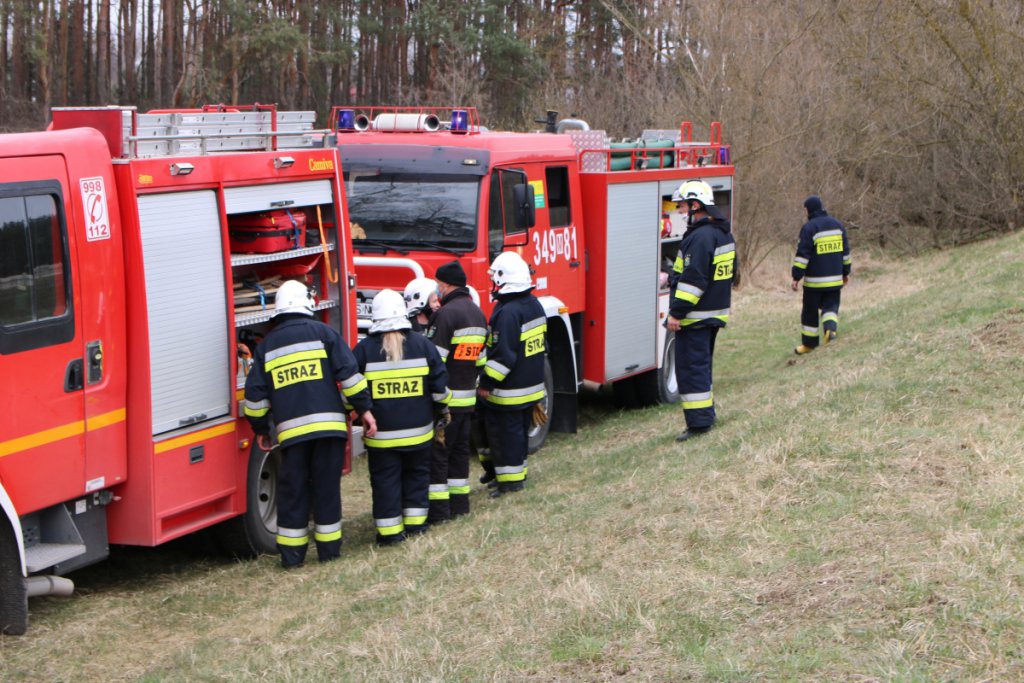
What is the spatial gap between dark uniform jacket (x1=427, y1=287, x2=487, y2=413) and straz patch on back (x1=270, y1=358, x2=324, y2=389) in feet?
4.19

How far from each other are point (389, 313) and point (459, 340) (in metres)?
0.87

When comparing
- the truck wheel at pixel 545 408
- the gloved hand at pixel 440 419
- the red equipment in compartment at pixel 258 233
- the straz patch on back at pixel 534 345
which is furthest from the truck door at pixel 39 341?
the truck wheel at pixel 545 408

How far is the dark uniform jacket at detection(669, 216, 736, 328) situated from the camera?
8.52 m

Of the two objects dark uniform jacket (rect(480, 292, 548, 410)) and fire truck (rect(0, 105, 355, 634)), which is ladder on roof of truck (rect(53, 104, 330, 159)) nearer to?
fire truck (rect(0, 105, 355, 634))

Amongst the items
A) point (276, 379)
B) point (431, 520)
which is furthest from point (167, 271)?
point (431, 520)

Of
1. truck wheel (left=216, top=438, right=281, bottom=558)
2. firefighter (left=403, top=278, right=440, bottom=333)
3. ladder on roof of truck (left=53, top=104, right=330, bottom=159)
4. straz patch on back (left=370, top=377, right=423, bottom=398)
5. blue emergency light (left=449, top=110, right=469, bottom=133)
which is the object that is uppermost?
blue emergency light (left=449, top=110, right=469, bottom=133)

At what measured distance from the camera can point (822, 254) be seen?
12.6 m

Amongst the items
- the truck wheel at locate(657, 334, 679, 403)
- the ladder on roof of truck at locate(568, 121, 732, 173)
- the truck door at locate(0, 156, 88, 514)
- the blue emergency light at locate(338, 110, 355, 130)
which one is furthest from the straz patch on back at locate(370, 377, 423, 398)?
the truck wheel at locate(657, 334, 679, 403)

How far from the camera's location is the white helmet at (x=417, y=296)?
774cm

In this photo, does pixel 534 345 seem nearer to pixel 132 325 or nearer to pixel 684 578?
pixel 132 325

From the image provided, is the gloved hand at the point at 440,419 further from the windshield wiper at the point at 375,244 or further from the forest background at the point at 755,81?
the forest background at the point at 755,81

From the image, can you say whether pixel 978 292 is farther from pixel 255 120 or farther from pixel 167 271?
pixel 167 271

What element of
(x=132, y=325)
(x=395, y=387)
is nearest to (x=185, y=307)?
(x=132, y=325)

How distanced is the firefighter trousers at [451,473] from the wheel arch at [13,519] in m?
2.76
